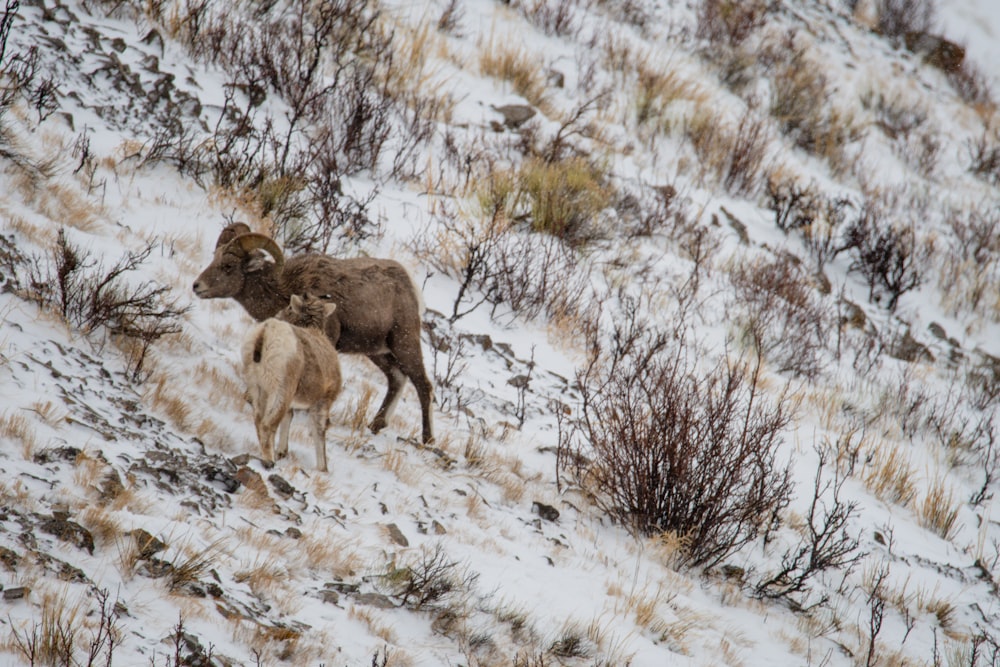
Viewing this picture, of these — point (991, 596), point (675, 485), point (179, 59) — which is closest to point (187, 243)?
point (179, 59)

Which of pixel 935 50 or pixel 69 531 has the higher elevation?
pixel 935 50

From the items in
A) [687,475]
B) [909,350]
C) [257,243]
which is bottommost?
[687,475]

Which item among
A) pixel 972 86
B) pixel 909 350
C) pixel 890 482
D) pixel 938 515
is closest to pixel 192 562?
pixel 890 482

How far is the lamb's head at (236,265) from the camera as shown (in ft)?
15.5

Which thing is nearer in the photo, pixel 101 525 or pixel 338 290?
pixel 101 525

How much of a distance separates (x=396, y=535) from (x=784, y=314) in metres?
6.95

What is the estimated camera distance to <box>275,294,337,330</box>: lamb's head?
14.4 feet

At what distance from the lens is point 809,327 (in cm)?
915

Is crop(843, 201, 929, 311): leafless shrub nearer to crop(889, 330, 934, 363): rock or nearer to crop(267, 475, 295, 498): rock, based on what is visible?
crop(889, 330, 934, 363): rock

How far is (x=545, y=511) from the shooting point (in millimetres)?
4672

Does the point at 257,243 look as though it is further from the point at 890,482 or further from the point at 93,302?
the point at 890,482

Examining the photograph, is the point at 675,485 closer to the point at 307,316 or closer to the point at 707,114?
the point at 307,316

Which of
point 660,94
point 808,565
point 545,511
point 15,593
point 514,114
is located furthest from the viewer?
point 660,94

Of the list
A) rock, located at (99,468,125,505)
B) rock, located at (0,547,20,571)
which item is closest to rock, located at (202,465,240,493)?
rock, located at (99,468,125,505)
